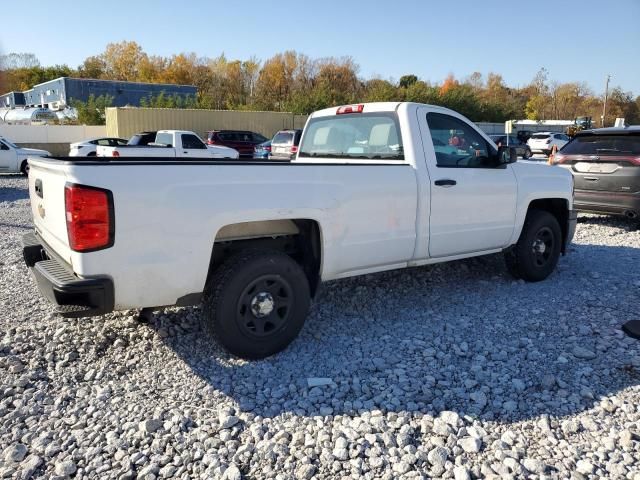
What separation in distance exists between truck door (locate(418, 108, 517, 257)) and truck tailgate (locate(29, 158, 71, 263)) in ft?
9.50

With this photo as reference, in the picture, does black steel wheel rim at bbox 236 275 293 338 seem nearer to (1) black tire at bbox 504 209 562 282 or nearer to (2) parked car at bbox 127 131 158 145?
(1) black tire at bbox 504 209 562 282

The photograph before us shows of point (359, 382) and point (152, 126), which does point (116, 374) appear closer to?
point (359, 382)

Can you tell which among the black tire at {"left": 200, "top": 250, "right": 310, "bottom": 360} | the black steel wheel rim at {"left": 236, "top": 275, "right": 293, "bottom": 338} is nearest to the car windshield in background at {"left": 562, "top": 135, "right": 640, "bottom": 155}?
the black tire at {"left": 200, "top": 250, "right": 310, "bottom": 360}

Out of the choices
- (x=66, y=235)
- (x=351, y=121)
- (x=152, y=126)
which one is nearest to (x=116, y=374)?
(x=66, y=235)

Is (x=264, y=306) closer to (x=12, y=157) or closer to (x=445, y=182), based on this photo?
(x=445, y=182)

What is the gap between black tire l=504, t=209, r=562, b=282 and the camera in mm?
5656

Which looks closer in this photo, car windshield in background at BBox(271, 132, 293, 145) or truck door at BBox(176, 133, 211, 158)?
truck door at BBox(176, 133, 211, 158)

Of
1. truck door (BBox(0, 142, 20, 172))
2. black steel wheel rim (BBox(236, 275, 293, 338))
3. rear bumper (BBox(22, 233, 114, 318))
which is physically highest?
truck door (BBox(0, 142, 20, 172))

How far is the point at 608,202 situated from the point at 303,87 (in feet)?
206

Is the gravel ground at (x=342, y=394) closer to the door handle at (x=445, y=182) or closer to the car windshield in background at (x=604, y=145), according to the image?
the door handle at (x=445, y=182)

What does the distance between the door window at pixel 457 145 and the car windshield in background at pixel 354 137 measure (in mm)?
364

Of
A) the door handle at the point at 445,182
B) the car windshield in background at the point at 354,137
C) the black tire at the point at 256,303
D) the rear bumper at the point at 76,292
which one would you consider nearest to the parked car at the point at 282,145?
the car windshield in background at the point at 354,137

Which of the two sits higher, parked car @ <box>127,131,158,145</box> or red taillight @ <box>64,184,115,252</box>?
parked car @ <box>127,131,158,145</box>

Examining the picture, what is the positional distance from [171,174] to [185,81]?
253 ft
